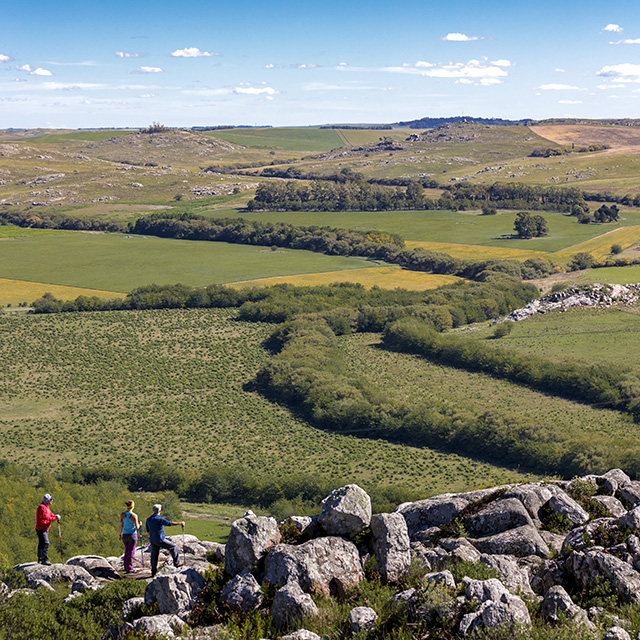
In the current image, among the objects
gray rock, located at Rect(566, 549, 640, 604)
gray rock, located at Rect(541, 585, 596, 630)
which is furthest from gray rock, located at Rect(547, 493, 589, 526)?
gray rock, located at Rect(541, 585, 596, 630)

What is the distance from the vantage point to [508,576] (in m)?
18.7

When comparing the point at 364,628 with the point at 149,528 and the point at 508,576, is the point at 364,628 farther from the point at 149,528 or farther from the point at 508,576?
the point at 149,528

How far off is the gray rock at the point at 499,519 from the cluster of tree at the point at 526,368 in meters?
63.5

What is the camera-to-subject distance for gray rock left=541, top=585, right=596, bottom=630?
1634cm

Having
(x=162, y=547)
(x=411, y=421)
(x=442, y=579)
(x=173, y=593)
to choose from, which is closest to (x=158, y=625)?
(x=173, y=593)

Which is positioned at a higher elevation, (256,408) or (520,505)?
(520,505)

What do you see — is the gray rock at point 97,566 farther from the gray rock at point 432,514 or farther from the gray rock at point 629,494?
the gray rock at point 629,494

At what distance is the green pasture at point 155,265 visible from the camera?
162375 mm

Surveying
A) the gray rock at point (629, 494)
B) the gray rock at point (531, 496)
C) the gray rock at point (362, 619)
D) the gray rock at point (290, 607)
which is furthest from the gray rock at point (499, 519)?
the gray rock at point (290, 607)

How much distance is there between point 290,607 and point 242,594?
5.38ft

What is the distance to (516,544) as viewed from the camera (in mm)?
20750

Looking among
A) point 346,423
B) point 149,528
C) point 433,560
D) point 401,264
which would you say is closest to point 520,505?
point 433,560

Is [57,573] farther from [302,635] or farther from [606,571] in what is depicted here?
[606,571]

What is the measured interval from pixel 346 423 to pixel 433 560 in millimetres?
61128
